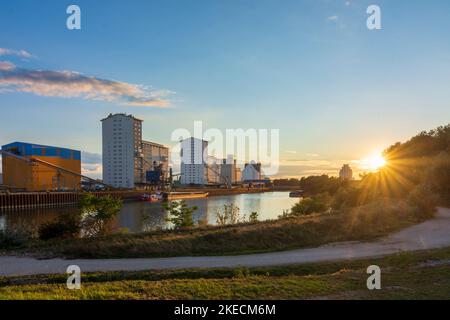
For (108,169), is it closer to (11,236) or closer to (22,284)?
(11,236)

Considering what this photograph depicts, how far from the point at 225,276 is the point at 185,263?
101 inches

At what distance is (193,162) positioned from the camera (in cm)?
16588

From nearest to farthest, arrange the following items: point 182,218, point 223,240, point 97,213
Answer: point 223,240, point 97,213, point 182,218

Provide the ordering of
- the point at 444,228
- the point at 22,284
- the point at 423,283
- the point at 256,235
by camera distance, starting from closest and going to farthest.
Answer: the point at 423,283 → the point at 22,284 → the point at 256,235 → the point at 444,228

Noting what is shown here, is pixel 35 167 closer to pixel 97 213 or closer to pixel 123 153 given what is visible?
pixel 123 153

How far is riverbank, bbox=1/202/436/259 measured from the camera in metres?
13.5

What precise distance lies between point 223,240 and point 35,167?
85.2 metres

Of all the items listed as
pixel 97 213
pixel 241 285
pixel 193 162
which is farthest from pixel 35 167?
pixel 241 285

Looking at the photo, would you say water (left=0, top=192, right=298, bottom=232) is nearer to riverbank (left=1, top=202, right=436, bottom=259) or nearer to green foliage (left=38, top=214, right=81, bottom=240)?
green foliage (left=38, top=214, right=81, bottom=240)

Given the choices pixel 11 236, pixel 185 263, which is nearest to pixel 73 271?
pixel 185 263

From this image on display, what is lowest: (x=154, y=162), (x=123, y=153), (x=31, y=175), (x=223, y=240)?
(x=223, y=240)

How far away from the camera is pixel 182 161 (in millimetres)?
165500

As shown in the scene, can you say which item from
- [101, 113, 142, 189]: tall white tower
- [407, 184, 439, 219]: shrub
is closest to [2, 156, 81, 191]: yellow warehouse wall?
[101, 113, 142, 189]: tall white tower

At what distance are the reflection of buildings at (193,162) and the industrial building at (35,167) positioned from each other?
5601 centimetres
